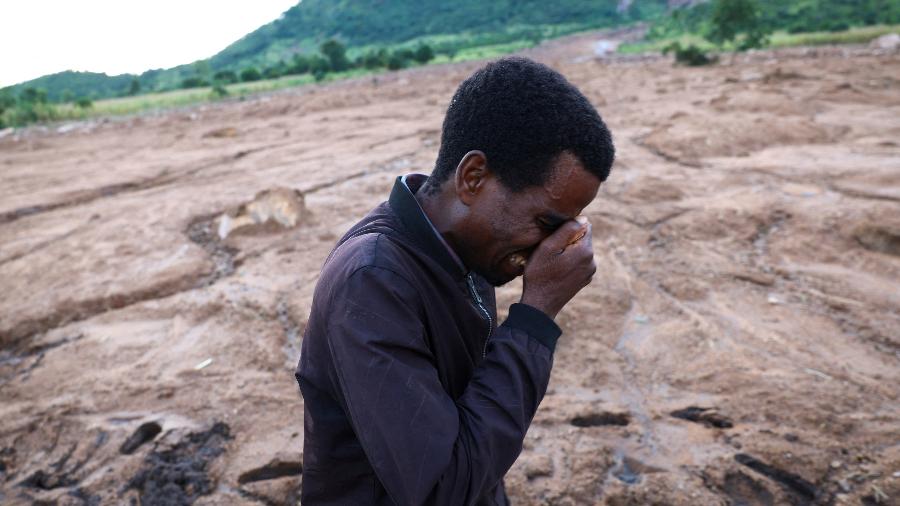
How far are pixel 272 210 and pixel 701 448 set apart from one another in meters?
3.28

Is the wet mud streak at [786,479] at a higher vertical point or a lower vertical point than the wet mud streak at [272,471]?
lower

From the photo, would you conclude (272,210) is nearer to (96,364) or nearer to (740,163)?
(96,364)

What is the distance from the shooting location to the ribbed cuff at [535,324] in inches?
42.8

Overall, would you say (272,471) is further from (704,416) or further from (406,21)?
→ (406,21)

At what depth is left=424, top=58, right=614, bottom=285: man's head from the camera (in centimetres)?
108

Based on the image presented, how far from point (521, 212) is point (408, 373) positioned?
1.22ft

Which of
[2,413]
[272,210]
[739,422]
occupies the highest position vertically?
[272,210]

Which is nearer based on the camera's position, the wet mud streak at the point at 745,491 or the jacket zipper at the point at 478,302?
the jacket zipper at the point at 478,302

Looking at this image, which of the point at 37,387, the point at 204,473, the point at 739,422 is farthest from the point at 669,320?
the point at 37,387

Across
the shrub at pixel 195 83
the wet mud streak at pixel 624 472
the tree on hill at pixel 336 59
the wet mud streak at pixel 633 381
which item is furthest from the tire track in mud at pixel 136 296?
the shrub at pixel 195 83

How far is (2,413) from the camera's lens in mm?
2676

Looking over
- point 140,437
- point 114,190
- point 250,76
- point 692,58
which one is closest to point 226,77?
point 250,76

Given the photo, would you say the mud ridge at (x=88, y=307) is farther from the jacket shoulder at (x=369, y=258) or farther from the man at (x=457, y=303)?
the jacket shoulder at (x=369, y=258)

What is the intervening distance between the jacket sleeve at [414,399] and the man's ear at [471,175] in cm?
22
